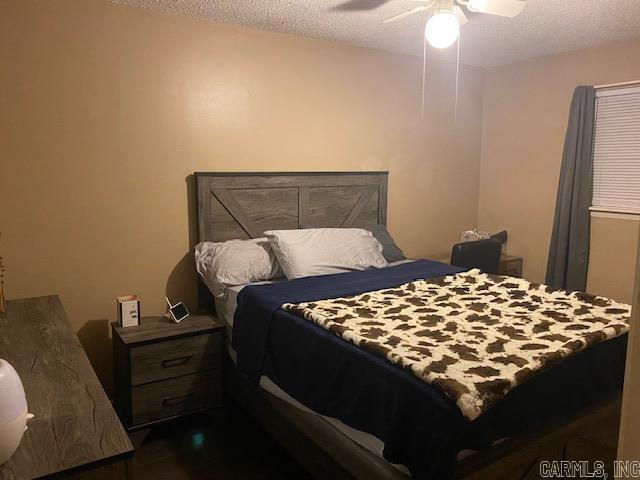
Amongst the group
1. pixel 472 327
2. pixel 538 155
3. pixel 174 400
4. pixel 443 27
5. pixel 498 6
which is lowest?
pixel 174 400

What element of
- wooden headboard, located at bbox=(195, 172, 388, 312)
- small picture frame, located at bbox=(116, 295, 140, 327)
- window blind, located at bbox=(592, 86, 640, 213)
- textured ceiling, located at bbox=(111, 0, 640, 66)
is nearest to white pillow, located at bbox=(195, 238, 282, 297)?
wooden headboard, located at bbox=(195, 172, 388, 312)

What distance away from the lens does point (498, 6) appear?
2457 millimetres

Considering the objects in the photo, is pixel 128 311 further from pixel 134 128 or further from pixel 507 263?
pixel 507 263

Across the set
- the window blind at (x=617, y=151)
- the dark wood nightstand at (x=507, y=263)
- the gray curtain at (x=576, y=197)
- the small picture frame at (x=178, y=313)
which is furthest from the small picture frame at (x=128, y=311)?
the window blind at (x=617, y=151)

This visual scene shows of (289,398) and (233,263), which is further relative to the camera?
(233,263)

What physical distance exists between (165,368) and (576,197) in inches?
129

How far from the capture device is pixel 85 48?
2.83 m

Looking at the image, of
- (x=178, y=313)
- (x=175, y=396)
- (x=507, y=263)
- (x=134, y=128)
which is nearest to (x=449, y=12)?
(x=134, y=128)

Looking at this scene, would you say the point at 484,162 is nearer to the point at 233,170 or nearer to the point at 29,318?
the point at 233,170

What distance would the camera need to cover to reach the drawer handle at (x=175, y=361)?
108 inches

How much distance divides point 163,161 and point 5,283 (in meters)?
1.10

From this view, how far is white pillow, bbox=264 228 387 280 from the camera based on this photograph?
123 inches

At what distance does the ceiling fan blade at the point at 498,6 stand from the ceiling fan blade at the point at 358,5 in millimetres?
555

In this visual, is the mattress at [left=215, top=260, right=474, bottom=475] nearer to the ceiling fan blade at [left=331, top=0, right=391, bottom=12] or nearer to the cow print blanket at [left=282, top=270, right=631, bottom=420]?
the cow print blanket at [left=282, top=270, right=631, bottom=420]
